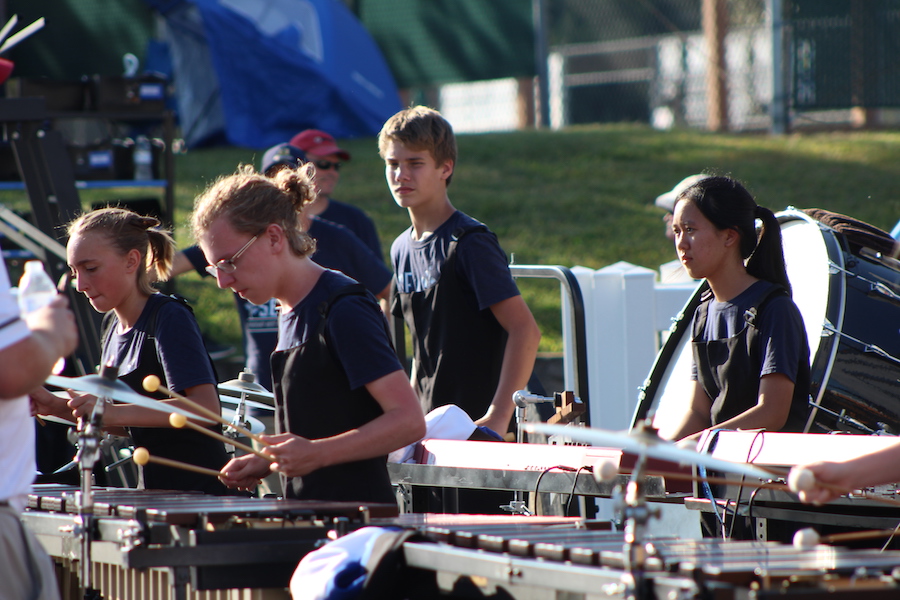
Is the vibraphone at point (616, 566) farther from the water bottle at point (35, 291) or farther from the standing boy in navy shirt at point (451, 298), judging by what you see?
the standing boy in navy shirt at point (451, 298)

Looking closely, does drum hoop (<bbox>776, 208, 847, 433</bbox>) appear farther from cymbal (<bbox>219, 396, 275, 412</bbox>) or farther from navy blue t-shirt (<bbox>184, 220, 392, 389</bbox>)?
cymbal (<bbox>219, 396, 275, 412</bbox>)

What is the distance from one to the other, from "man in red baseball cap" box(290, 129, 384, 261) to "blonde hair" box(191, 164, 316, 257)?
8.00ft

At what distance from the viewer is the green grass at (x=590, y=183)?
A: 10539 millimetres

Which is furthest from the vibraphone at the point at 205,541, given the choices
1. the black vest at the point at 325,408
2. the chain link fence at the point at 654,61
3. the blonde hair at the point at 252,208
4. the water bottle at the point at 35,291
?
the chain link fence at the point at 654,61

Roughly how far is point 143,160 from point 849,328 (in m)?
6.04

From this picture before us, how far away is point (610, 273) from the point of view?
6395 mm

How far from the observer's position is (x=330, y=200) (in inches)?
249

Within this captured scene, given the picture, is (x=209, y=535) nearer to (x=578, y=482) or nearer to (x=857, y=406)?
(x=578, y=482)

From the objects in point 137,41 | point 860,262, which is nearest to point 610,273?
point 860,262

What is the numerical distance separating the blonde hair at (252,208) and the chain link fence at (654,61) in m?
9.40

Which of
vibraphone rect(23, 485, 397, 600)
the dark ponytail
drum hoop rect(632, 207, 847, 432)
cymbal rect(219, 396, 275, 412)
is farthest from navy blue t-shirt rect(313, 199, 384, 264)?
vibraphone rect(23, 485, 397, 600)

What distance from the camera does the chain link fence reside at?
11.8 m

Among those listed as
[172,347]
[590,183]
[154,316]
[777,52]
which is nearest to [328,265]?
[154,316]

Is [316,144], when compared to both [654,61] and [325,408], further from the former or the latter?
[654,61]
